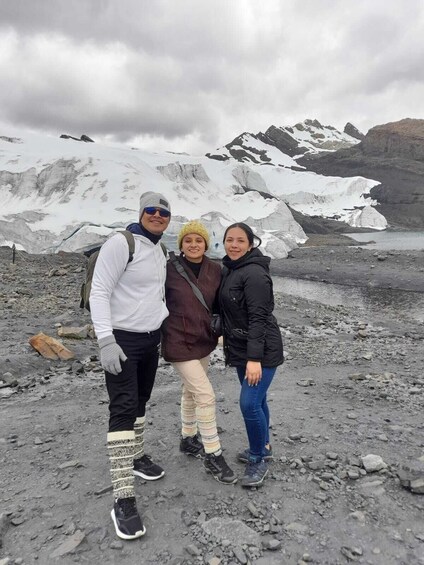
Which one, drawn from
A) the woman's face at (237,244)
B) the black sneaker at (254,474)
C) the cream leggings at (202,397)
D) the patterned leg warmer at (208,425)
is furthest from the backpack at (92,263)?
the black sneaker at (254,474)

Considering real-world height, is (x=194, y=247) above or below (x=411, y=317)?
above

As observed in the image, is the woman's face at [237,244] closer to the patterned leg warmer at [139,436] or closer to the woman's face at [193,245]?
the woman's face at [193,245]

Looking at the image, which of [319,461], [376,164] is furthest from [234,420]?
[376,164]

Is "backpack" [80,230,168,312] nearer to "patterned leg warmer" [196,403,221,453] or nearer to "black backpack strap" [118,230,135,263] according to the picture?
"black backpack strap" [118,230,135,263]

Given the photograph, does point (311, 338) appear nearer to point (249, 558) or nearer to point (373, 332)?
point (373, 332)

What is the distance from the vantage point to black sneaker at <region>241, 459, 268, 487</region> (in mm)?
3658

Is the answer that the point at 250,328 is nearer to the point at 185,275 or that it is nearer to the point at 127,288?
the point at 185,275

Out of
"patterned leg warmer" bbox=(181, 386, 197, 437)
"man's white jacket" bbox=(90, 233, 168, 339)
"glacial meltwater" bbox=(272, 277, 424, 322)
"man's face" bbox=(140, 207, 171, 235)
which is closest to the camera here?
"man's white jacket" bbox=(90, 233, 168, 339)

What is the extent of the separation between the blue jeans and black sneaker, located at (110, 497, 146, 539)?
44.4 inches

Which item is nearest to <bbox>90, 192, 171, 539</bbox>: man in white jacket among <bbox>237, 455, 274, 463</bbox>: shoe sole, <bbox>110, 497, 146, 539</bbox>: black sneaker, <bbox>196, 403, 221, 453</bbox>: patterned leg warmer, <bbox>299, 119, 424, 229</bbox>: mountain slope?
<bbox>110, 497, 146, 539</bbox>: black sneaker

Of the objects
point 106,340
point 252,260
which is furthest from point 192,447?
point 252,260

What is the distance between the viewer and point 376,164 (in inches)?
6767

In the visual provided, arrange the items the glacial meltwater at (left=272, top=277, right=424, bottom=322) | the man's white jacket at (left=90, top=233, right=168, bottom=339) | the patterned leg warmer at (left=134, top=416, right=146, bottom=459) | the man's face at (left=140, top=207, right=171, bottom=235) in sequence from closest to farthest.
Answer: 1. the man's white jacket at (left=90, top=233, right=168, bottom=339)
2. the man's face at (left=140, top=207, right=171, bottom=235)
3. the patterned leg warmer at (left=134, top=416, right=146, bottom=459)
4. the glacial meltwater at (left=272, top=277, right=424, bottom=322)

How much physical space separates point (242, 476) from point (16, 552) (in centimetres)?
191
